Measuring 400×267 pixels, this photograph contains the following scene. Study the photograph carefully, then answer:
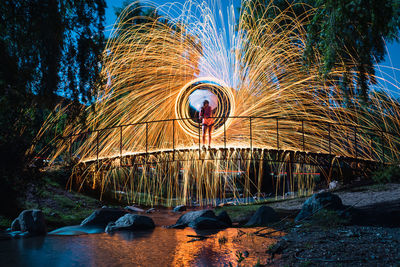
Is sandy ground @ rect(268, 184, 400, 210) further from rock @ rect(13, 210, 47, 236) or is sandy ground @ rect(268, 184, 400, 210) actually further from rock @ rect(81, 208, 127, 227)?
rock @ rect(13, 210, 47, 236)

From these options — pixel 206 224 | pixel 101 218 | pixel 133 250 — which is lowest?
pixel 133 250

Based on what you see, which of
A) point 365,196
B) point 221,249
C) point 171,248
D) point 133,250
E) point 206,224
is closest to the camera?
point 221,249

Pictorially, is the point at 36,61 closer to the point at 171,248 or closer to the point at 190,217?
the point at 171,248

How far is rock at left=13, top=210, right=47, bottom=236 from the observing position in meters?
10.2

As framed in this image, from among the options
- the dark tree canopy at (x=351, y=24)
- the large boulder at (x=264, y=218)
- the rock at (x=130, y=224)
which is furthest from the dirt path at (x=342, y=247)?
the rock at (x=130, y=224)

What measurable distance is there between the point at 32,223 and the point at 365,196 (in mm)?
12165

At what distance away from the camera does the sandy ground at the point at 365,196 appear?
471 inches

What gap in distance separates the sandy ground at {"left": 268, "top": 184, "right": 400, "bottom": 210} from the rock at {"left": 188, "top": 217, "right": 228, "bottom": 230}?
15.7ft

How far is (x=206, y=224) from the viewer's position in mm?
11305

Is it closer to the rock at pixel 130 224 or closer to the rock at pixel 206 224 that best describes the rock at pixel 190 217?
the rock at pixel 206 224

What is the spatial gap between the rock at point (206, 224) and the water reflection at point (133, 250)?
0.89m

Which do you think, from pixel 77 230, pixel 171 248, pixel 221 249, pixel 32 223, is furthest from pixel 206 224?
pixel 32 223

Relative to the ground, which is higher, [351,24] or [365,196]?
[351,24]

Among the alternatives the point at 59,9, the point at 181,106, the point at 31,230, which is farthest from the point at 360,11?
the point at 181,106
